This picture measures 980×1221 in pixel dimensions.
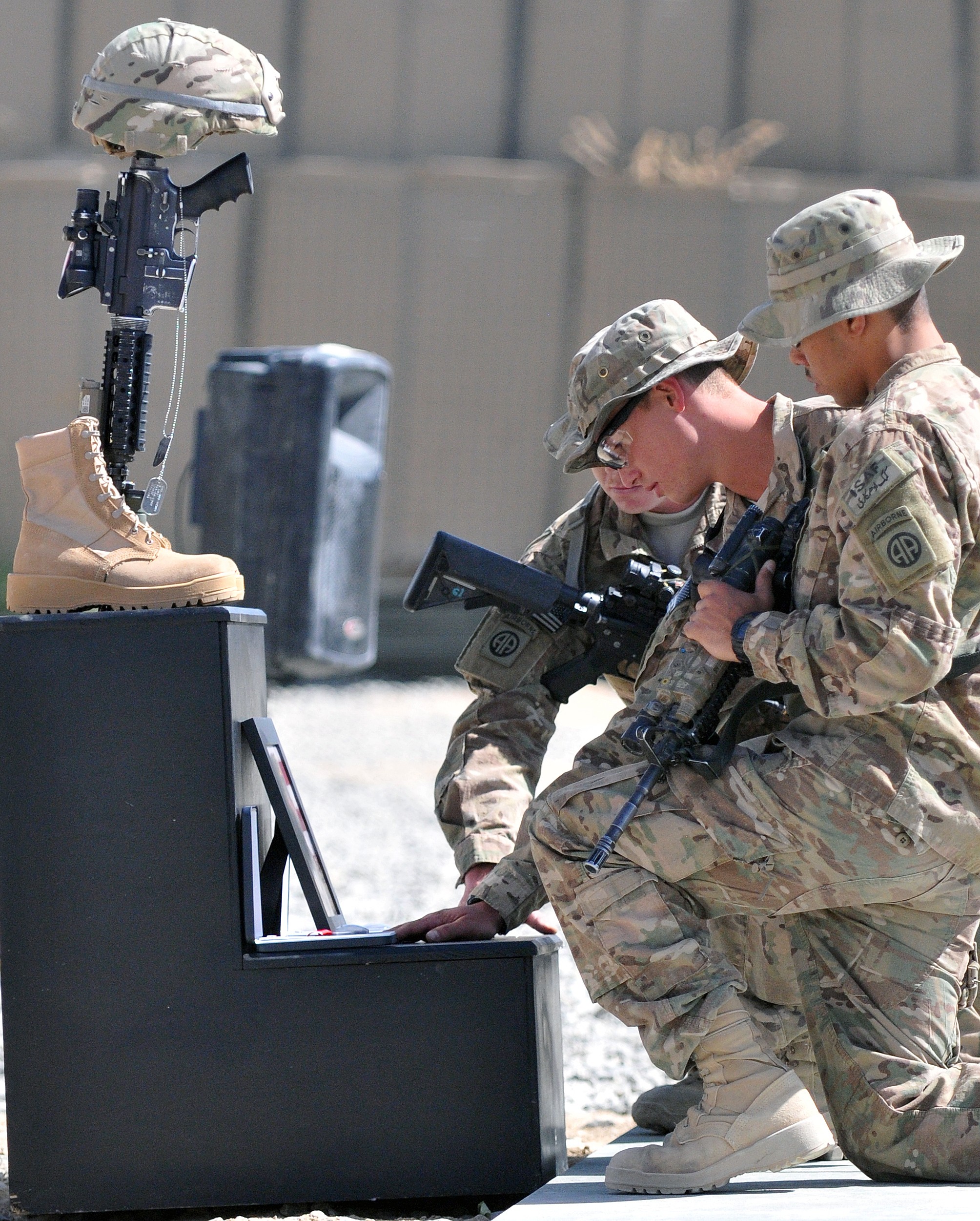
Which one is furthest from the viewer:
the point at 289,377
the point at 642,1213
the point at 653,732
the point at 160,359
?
the point at 160,359

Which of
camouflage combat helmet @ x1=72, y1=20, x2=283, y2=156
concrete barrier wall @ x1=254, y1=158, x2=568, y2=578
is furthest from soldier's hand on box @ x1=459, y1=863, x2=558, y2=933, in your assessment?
concrete barrier wall @ x1=254, y1=158, x2=568, y2=578

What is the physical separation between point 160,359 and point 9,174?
2.89m

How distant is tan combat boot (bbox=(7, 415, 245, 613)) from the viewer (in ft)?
9.56

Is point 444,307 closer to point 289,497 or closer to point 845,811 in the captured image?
point 289,497

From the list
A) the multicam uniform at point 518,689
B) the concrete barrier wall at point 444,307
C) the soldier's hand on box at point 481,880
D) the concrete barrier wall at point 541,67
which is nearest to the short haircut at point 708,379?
the multicam uniform at point 518,689

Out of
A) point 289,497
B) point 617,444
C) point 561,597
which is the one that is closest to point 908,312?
point 617,444

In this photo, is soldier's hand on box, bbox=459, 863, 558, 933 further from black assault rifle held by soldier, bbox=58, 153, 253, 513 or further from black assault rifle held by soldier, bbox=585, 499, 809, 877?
black assault rifle held by soldier, bbox=58, 153, 253, 513

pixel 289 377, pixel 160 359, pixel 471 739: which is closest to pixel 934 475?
pixel 471 739

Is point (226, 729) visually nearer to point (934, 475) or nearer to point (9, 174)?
point (934, 475)

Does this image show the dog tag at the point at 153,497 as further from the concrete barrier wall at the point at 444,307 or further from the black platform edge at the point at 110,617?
the concrete barrier wall at the point at 444,307

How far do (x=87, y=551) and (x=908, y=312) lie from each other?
1.43 metres

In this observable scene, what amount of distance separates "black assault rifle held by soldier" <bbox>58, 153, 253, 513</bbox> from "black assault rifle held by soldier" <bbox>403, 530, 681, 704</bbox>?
2.09 feet

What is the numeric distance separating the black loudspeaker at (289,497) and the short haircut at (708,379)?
21.7 ft

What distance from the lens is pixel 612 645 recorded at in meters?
3.39
